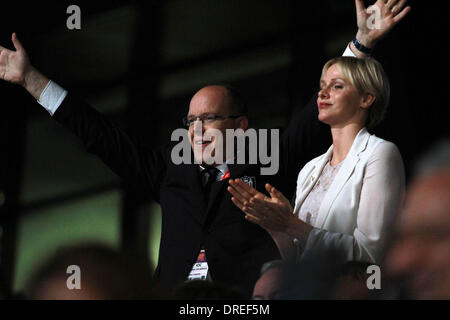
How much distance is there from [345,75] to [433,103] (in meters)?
1.03

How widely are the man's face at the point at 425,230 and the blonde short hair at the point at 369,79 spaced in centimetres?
134

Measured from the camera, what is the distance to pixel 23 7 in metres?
3.96

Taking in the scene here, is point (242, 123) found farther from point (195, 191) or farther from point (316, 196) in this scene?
point (316, 196)

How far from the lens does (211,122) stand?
262 cm

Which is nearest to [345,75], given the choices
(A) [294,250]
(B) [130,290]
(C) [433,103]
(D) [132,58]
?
(A) [294,250]

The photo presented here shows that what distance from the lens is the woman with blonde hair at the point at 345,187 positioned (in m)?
2.08

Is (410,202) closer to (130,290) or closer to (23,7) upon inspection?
(130,290)

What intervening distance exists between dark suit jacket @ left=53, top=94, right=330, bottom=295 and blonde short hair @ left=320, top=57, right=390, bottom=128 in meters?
0.27

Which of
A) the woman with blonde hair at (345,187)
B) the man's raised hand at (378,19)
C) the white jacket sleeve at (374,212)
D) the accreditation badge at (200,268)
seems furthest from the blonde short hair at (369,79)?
the accreditation badge at (200,268)

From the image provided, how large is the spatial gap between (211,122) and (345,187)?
0.61m

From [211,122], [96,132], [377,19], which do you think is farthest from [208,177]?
[377,19]

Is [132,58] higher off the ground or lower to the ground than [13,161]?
higher

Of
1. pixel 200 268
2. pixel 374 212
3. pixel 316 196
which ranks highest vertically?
pixel 316 196

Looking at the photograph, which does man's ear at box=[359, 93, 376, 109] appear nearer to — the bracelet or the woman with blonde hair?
the woman with blonde hair
